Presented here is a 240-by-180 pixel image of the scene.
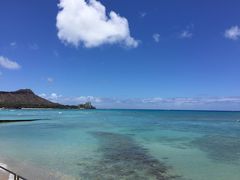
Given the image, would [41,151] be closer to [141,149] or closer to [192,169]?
[141,149]

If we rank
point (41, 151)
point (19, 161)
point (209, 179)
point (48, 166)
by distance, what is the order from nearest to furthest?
→ point (209, 179) → point (48, 166) → point (19, 161) → point (41, 151)

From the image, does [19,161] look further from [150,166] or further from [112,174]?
[150,166]

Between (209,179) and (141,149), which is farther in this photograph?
(141,149)

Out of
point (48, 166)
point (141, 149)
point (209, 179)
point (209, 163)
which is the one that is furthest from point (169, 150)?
point (48, 166)

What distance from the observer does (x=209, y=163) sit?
20.5 m

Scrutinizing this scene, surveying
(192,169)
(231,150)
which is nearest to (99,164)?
(192,169)

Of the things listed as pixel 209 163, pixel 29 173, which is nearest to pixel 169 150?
pixel 209 163

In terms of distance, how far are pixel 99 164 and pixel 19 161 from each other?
5.21 metres

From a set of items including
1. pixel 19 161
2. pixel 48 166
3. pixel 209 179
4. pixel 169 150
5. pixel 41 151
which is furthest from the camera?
pixel 169 150

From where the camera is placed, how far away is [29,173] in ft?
53.1

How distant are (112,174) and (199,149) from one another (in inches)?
514

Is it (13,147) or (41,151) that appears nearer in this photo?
(41,151)

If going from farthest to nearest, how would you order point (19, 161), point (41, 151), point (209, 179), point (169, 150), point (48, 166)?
point (169, 150), point (41, 151), point (19, 161), point (48, 166), point (209, 179)


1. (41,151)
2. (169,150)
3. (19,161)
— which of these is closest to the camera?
(19,161)
